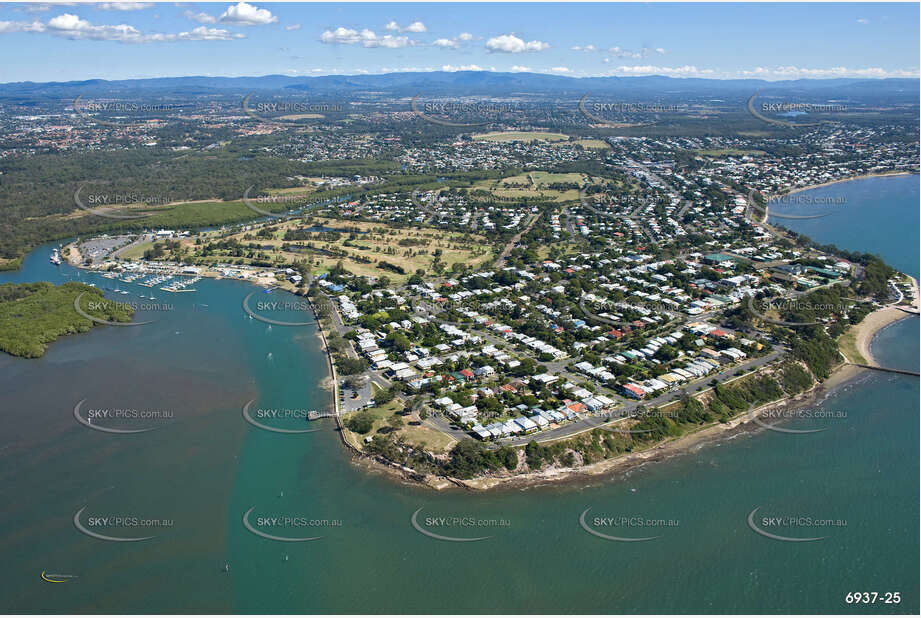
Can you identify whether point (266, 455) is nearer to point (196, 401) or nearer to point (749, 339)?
point (196, 401)

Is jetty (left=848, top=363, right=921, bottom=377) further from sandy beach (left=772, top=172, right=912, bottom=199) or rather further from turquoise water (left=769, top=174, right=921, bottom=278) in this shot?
sandy beach (left=772, top=172, right=912, bottom=199)

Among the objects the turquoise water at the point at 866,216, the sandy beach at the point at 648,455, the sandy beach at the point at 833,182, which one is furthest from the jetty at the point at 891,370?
the sandy beach at the point at 833,182

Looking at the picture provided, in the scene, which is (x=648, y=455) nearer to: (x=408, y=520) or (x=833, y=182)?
(x=408, y=520)

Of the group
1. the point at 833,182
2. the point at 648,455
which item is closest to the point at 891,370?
the point at 648,455

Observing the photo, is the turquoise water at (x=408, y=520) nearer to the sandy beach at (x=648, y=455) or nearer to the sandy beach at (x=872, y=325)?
the sandy beach at (x=648, y=455)

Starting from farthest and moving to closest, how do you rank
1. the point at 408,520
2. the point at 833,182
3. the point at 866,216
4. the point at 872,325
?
the point at 833,182, the point at 866,216, the point at 872,325, the point at 408,520

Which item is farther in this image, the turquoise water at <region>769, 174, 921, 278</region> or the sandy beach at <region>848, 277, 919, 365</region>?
the turquoise water at <region>769, 174, 921, 278</region>

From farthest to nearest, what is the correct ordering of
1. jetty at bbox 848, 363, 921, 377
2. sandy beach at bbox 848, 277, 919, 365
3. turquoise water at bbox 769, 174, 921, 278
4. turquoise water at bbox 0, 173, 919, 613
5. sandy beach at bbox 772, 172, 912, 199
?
1. sandy beach at bbox 772, 172, 912, 199
2. turquoise water at bbox 769, 174, 921, 278
3. sandy beach at bbox 848, 277, 919, 365
4. jetty at bbox 848, 363, 921, 377
5. turquoise water at bbox 0, 173, 919, 613

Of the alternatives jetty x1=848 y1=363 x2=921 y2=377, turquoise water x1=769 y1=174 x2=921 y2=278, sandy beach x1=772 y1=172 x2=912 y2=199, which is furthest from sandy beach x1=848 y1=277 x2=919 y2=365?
sandy beach x1=772 y1=172 x2=912 y2=199

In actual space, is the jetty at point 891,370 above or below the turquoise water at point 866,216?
below
